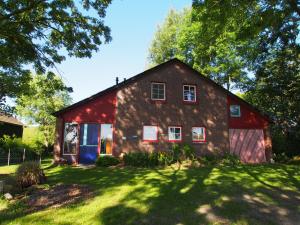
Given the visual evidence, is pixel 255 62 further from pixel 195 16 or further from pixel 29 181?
pixel 29 181

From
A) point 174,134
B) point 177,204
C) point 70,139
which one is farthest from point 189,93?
point 177,204

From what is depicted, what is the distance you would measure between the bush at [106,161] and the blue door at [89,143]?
1.48 m

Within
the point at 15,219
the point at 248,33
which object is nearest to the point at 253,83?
the point at 248,33

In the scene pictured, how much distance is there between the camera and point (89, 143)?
18.6m

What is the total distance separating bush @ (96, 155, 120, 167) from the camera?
16.9 metres

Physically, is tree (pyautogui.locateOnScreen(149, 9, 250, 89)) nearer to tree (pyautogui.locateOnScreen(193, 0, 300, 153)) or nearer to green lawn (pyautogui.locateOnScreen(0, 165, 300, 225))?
tree (pyautogui.locateOnScreen(193, 0, 300, 153))

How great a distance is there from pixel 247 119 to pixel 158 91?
7818mm

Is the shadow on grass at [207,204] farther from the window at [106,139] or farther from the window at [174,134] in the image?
the window at [174,134]

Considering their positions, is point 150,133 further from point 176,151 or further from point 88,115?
point 88,115

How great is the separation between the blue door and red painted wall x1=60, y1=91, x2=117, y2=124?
508 mm

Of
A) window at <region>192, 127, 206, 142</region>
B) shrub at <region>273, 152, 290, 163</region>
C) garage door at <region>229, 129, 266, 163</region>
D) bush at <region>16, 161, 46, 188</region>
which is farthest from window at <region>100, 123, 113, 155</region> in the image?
shrub at <region>273, 152, 290, 163</region>

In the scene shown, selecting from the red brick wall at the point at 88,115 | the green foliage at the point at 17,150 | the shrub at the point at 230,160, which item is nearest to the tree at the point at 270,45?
the shrub at the point at 230,160

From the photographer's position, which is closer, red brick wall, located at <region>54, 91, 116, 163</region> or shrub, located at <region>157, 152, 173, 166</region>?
shrub, located at <region>157, 152, 173, 166</region>

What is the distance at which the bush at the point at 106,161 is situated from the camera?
666 inches
